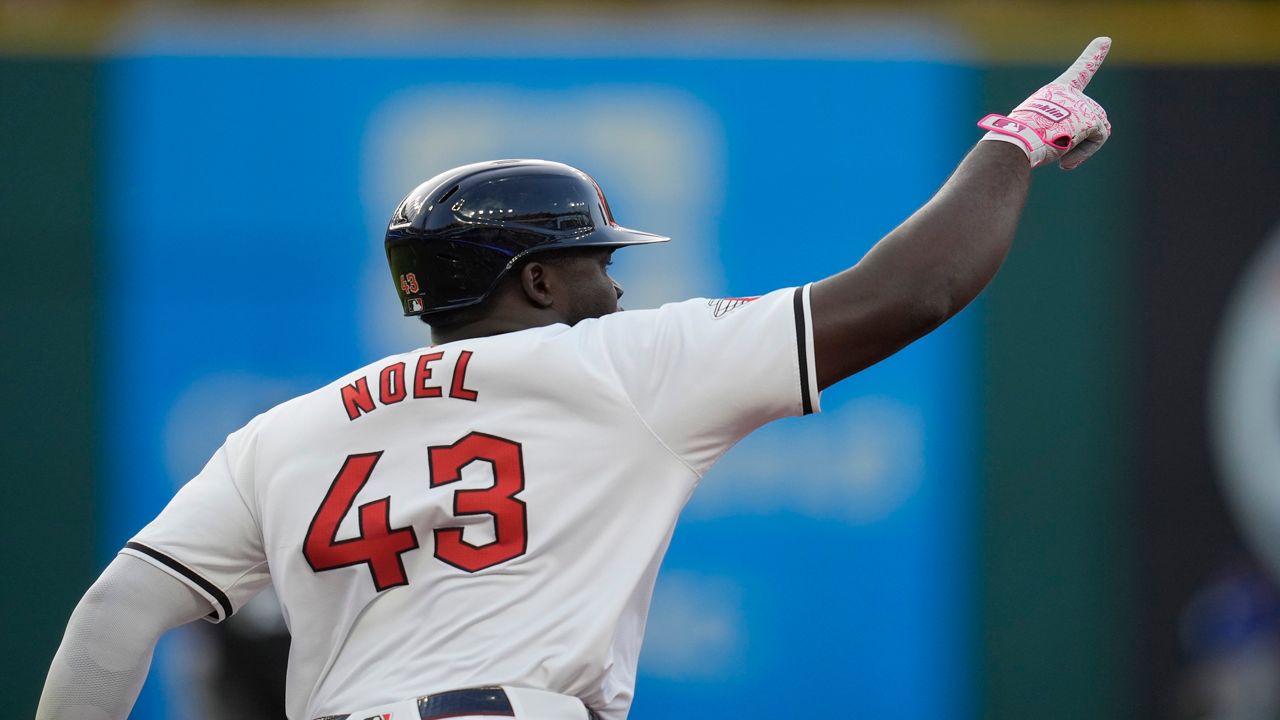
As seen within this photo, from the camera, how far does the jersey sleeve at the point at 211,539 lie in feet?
7.96

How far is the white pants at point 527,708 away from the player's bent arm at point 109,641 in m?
0.53

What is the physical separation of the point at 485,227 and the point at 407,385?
1.18 feet

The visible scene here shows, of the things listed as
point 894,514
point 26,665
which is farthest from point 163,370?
point 894,514

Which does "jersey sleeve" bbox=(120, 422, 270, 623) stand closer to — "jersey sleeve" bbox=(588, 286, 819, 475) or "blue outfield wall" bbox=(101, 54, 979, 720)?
"jersey sleeve" bbox=(588, 286, 819, 475)

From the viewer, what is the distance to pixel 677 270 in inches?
263

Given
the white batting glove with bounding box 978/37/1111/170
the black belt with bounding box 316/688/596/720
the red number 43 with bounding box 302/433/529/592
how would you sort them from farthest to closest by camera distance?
the white batting glove with bounding box 978/37/1111/170 → the red number 43 with bounding box 302/433/529/592 → the black belt with bounding box 316/688/596/720

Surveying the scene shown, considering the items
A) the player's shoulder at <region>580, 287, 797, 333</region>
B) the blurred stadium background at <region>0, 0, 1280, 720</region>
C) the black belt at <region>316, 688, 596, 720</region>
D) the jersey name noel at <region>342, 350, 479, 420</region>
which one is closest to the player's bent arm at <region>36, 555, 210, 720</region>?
the jersey name noel at <region>342, 350, 479, 420</region>

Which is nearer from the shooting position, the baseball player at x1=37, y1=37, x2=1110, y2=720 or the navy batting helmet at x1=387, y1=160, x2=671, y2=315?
the baseball player at x1=37, y1=37, x2=1110, y2=720

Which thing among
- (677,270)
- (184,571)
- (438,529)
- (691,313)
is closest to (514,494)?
(438,529)

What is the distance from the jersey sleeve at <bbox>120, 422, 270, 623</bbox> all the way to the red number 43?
0.21m

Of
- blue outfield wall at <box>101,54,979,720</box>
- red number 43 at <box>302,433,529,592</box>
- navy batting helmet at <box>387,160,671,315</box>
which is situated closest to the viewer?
red number 43 at <box>302,433,529,592</box>

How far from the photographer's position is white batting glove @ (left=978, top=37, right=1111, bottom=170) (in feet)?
7.71

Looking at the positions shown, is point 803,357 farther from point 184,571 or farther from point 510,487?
point 184,571

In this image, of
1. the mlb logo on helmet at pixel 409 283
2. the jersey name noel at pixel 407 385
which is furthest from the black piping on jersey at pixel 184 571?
the mlb logo on helmet at pixel 409 283
